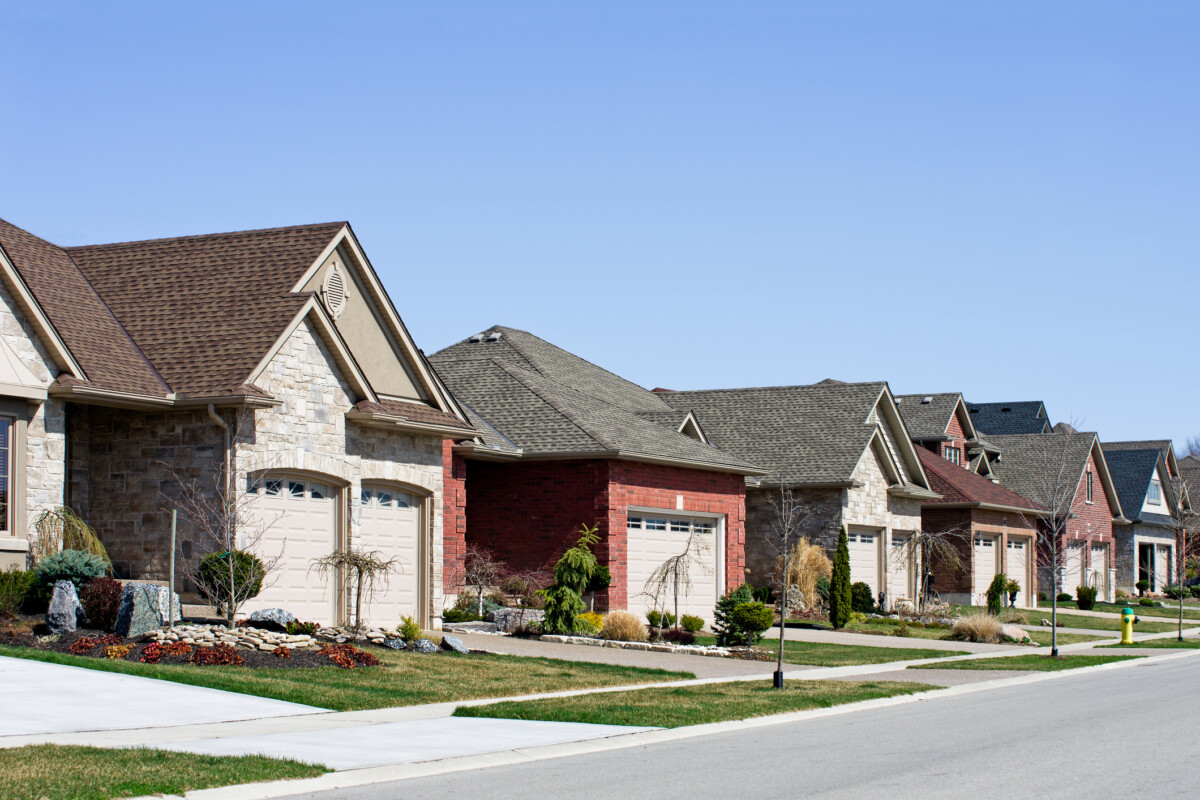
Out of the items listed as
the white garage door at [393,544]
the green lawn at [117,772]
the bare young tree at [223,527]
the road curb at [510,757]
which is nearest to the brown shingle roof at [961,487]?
the white garage door at [393,544]

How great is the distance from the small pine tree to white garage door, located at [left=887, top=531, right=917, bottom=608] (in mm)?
6602

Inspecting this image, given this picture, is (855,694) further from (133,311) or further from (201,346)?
(133,311)

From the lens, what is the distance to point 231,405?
21.2m

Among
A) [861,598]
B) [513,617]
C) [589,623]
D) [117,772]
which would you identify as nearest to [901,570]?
[861,598]

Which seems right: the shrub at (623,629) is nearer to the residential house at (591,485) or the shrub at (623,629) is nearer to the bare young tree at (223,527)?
the residential house at (591,485)

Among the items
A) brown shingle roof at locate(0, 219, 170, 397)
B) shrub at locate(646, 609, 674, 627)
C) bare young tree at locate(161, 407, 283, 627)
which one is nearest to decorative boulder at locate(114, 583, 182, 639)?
bare young tree at locate(161, 407, 283, 627)

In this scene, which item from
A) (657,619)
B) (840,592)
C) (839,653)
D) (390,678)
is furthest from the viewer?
(840,592)

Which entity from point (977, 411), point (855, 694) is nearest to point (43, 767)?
point (855, 694)

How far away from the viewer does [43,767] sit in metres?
10.4

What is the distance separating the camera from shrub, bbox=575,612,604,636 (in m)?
26.6

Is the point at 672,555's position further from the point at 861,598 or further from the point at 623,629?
the point at 861,598

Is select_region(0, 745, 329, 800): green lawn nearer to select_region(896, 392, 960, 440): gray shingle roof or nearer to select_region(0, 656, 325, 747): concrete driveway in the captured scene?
select_region(0, 656, 325, 747): concrete driveway

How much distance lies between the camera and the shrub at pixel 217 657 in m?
17.4

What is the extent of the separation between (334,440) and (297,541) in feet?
6.19
